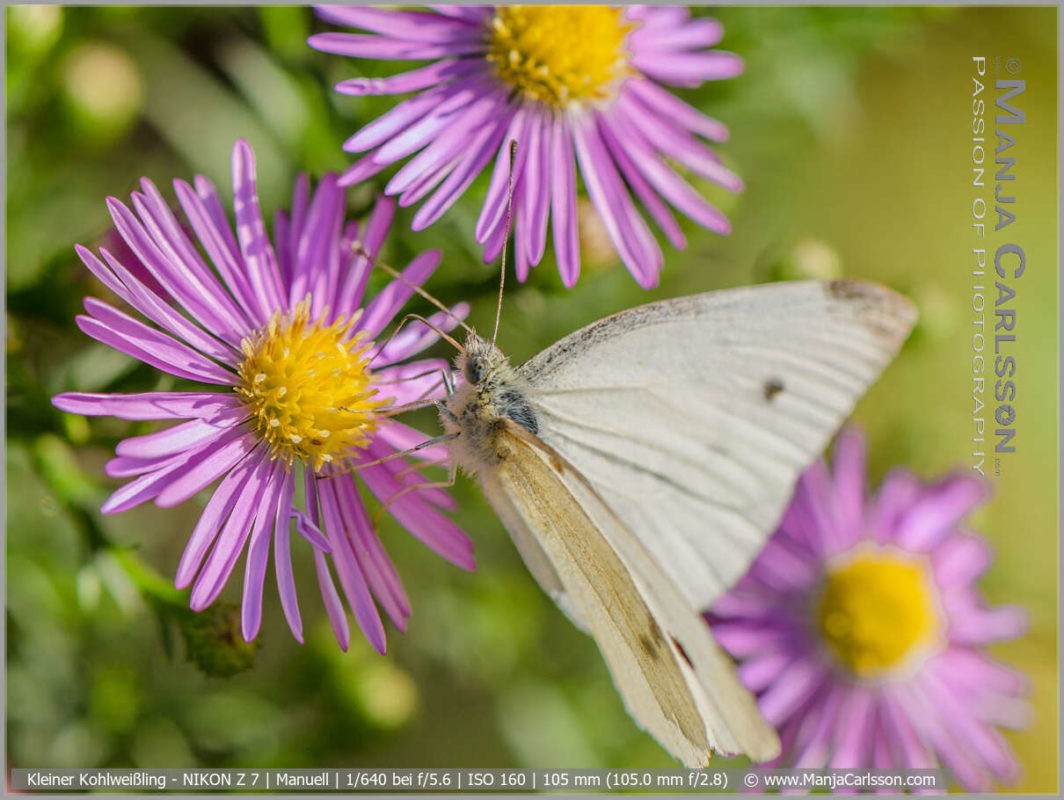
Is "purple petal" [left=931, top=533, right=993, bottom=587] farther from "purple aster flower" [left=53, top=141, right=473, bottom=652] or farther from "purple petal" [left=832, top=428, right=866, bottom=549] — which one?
"purple aster flower" [left=53, top=141, right=473, bottom=652]

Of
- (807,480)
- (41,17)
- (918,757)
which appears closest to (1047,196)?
(807,480)

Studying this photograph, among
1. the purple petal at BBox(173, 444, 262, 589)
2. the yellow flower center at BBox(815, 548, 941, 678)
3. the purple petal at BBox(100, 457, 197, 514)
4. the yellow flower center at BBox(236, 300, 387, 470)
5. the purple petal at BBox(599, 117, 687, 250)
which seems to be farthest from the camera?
the yellow flower center at BBox(815, 548, 941, 678)

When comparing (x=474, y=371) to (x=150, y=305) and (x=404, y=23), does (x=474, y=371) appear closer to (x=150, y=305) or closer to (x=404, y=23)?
(x=150, y=305)

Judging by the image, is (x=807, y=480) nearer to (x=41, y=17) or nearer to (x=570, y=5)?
(x=570, y=5)

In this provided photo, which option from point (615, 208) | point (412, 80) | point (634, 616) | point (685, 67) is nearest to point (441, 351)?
point (615, 208)

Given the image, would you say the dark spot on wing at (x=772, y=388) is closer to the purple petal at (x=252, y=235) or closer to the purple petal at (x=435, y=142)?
the purple petal at (x=435, y=142)

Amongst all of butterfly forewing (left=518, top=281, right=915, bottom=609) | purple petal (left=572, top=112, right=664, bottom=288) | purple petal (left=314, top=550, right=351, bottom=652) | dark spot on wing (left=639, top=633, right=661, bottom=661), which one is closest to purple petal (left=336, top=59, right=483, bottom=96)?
purple petal (left=572, top=112, right=664, bottom=288)
